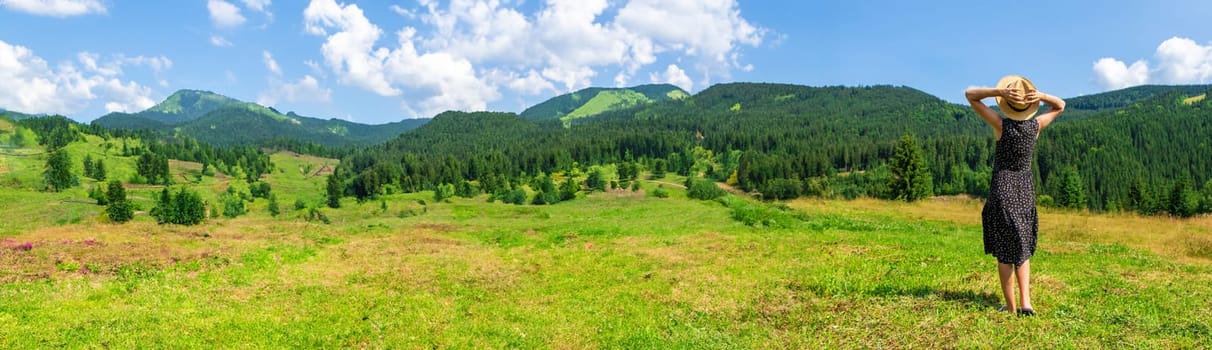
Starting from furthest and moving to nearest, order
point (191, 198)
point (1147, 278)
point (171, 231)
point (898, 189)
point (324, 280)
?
point (898, 189) < point (191, 198) < point (171, 231) < point (324, 280) < point (1147, 278)

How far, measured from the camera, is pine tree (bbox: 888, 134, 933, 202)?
6906cm

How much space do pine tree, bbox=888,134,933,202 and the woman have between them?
65.9m

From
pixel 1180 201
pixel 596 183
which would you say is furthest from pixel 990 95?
pixel 596 183

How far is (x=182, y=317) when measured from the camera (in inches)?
489

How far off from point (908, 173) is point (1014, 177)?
67788mm

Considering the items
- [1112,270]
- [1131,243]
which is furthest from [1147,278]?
[1131,243]

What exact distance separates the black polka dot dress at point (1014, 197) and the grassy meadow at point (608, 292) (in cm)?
125

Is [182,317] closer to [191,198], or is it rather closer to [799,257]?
[799,257]

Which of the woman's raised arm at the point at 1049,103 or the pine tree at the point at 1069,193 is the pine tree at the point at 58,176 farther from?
the pine tree at the point at 1069,193

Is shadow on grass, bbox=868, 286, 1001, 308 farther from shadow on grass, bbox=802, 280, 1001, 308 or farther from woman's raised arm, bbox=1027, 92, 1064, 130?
woman's raised arm, bbox=1027, 92, 1064, 130

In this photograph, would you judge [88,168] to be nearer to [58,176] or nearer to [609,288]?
[58,176]

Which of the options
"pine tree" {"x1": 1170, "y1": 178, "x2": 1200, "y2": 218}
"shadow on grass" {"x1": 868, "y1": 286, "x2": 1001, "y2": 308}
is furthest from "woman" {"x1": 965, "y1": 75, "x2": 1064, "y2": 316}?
"pine tree" {"x1": 1170, "y1": 178, "x2": 1200, "y2": 218}

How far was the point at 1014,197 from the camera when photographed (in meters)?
9.38

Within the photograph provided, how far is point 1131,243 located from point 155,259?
115 feet
